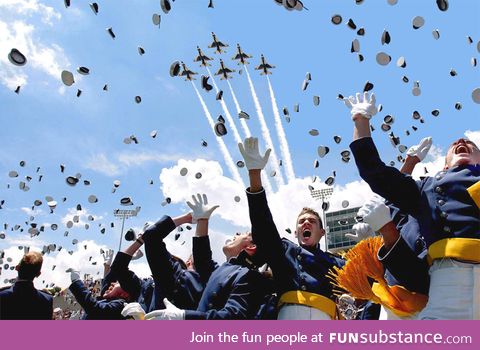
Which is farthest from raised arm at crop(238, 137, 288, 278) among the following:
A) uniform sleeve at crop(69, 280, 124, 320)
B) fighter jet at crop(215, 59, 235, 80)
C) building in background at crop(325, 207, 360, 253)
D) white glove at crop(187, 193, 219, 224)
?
building in background at crop(325, 207, 360, 253)

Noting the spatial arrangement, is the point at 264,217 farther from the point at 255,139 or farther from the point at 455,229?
the point at 455,229

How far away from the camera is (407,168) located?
16.8 ft

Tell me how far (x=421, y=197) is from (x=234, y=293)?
7.10ft

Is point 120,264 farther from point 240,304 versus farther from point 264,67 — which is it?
point 264,67

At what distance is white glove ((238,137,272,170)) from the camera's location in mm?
5012

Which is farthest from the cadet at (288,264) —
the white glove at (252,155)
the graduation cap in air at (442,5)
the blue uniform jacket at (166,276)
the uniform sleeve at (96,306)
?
the graduation cap in air at (442,5)

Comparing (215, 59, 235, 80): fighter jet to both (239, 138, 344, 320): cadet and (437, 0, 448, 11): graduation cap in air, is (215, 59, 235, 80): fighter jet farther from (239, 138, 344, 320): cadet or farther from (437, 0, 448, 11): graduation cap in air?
(239, 138, 344, 320): cadet

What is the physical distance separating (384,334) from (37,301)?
4.84m

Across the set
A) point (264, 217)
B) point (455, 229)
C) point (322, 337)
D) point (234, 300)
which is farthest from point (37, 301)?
point (455, 229)

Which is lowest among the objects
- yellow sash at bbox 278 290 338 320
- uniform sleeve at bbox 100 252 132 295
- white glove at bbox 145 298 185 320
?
white glove at bbox 145 298 185 320

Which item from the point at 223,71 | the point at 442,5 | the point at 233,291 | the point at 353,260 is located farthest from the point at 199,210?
the point at 223,71

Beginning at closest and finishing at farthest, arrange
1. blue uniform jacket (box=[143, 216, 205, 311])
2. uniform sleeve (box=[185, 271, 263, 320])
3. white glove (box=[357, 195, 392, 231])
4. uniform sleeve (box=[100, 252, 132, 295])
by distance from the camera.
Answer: white glove (box=[357, 195, 392, 231]), uniform sleeve (box=[185, 271, 263, 320]), blue uniform jacket (box=[143, 216, 205, 311]), uniform sleeve (box=[100, 252, 132, 295])

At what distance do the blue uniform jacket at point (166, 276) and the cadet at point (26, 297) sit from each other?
5.05 feet

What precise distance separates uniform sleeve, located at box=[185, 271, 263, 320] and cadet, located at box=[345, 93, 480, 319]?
163 cm
